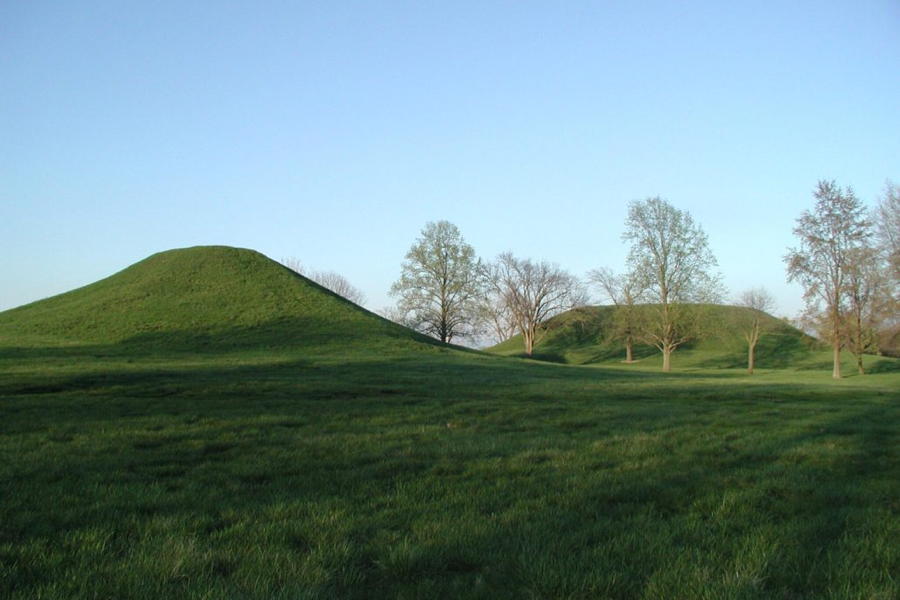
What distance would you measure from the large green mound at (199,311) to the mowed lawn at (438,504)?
3237 centimetres

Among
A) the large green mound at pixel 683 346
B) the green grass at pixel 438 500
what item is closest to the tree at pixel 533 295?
the large green mound at pixel 683 346

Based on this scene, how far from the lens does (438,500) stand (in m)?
6.60

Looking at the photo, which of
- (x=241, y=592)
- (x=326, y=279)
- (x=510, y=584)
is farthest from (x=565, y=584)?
(x=326, y=279)

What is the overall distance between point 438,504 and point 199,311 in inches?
1981

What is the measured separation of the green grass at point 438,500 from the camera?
173 inches

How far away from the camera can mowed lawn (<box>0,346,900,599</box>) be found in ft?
14.4

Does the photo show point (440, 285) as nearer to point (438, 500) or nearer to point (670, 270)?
point (670, 270)

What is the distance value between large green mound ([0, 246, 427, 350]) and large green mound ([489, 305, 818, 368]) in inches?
1244

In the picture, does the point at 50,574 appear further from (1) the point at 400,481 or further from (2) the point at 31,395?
(2) the point at 31,395

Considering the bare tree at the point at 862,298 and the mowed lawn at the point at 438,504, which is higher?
the bare tree at the point at 862,298

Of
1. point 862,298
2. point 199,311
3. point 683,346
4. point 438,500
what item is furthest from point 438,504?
point 683,346

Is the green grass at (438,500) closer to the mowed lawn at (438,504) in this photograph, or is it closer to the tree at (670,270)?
the mowed lawn at (438,504)

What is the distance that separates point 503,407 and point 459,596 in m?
12.4

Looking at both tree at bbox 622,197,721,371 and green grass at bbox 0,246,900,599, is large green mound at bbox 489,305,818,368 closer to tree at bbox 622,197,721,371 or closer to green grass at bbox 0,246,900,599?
tree at bbox 622,197,721,371
